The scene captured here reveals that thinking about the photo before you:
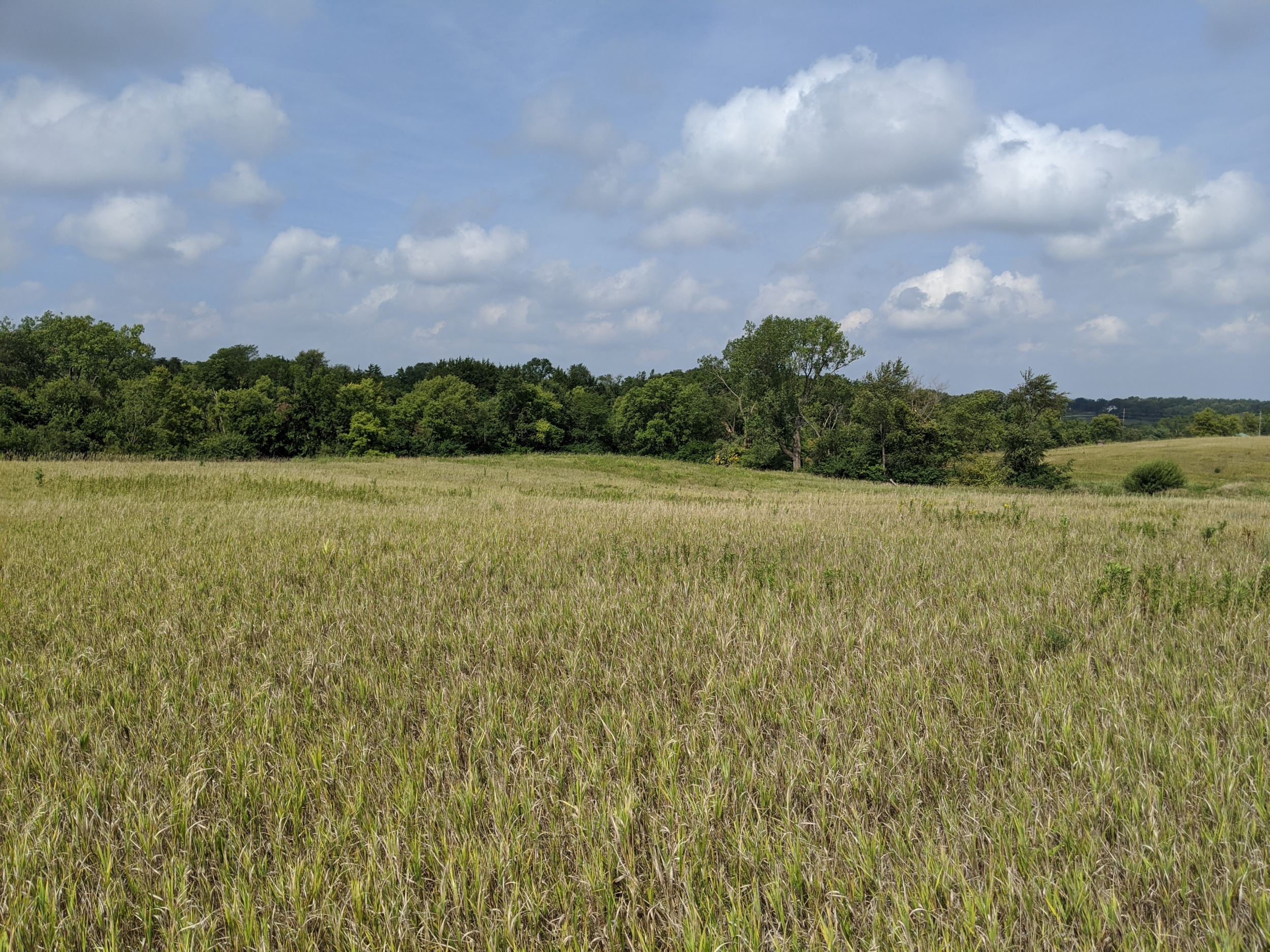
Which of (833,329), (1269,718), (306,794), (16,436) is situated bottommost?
(306,794)

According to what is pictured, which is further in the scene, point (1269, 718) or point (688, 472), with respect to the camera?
point (688, 472)

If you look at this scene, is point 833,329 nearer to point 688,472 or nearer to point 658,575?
point 688,472

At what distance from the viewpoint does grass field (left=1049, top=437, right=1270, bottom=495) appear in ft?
198

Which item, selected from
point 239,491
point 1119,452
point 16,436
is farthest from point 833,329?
point 16,436

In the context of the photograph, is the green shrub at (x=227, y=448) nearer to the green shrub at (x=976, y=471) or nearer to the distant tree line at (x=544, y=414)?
the distant tree line at (x=544, y=414)

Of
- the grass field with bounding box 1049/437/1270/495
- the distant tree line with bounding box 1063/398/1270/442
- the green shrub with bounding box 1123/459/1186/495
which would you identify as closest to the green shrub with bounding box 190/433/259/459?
the green shrub with bounding box 1123/459/1186/495

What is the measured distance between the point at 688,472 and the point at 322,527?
35.4 meters

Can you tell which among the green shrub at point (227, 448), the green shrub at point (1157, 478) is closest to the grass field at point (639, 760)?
the green shrub at point (1157, 478)

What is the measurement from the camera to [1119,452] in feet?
261

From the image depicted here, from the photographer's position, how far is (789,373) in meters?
65.8

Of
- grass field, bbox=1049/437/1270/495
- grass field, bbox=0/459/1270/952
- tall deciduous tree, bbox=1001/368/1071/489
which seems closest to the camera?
grass field, bbox=0/459/1270/952

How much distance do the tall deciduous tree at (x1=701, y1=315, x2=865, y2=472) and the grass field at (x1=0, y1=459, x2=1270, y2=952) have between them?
58.3m

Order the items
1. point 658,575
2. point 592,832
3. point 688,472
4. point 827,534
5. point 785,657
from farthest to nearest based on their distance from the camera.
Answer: point 688,472 → point 827,534 → point 658,575 → point 785,657 → point 592,832

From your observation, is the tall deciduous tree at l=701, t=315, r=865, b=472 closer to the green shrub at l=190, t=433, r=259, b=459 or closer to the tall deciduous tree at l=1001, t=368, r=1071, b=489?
the tall deciduous tree at l=1001, t=368, r=1071, b=489
